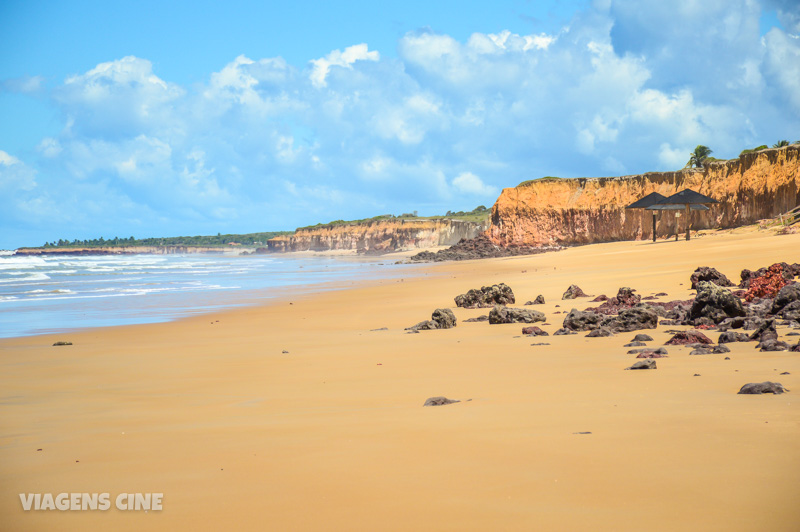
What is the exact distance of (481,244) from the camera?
60.8 meters

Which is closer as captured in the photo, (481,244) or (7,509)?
(7,509)

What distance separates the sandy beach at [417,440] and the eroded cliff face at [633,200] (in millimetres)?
39619

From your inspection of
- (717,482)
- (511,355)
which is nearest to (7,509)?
(717,482)

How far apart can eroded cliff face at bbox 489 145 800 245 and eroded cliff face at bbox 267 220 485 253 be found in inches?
1637

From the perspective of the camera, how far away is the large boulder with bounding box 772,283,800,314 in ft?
30.3

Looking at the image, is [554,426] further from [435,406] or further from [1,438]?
[1,438]

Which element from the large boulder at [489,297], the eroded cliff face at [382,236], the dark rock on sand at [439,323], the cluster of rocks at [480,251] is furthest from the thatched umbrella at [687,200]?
the eroded cliff face at [382,236]

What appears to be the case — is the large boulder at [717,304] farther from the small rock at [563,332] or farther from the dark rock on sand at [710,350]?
the dark rock on sand at [710,350]

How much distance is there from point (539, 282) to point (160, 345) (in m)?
12.1

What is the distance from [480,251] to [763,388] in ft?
173

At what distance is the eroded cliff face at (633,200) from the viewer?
41938mm

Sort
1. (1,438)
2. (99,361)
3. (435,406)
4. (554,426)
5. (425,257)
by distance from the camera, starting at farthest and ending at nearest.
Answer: (425,257)
(99,361)
(435,406)
(1,438)
(554,426)

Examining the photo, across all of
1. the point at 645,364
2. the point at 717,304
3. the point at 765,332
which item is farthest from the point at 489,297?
the point at 645,364

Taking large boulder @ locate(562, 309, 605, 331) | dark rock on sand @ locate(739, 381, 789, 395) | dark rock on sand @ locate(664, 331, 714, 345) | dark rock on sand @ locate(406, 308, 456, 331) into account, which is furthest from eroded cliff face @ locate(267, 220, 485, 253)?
dark rock on sand @ locate(739, 381, 789, 395)
